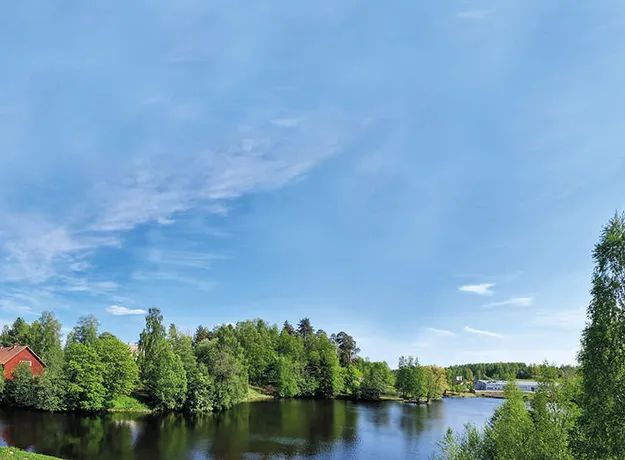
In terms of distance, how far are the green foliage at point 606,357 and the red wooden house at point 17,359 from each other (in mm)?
74448

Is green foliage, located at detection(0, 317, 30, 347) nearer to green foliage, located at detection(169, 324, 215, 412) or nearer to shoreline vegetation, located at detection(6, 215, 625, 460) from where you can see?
shoreline vegetation, located at detection(6, 215, 625, 460)

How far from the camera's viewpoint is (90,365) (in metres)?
55.6

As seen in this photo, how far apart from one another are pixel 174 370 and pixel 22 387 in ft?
68.7

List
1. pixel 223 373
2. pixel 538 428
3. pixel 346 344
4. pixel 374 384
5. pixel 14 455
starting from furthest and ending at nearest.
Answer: pixel 346 344, pixel 374 384, pixel 223 373, pixel 14 455, pixel 538 428

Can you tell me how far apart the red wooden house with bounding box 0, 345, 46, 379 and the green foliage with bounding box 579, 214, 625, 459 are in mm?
74448

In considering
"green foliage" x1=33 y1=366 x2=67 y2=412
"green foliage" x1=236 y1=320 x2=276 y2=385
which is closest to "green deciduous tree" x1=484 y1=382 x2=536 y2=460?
"green foliage" x1=33 y1=366 x2=67 y2=412

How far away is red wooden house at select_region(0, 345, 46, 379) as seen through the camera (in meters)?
63.6

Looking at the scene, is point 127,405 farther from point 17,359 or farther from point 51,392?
point 17,359

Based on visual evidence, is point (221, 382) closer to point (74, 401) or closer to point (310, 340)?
point (74, 401)

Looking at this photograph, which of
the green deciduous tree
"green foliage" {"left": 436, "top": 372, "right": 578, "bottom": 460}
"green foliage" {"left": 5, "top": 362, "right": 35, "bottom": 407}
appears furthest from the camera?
"green foliage" {"left": 5, "top": 362, "right": 35, "bottom": 407}

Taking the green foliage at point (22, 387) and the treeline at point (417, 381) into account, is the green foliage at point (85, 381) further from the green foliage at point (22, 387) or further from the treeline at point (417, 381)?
the treeline at point (417, 381)

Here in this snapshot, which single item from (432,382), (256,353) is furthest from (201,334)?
(432,382)

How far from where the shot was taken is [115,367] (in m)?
57.1

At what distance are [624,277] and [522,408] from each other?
37.9 feet
